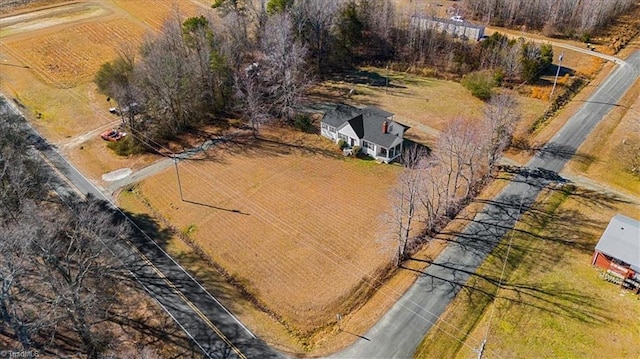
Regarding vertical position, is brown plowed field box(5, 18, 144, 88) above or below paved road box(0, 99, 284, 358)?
above

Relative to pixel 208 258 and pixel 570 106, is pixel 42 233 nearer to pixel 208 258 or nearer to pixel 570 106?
pixel 208 258

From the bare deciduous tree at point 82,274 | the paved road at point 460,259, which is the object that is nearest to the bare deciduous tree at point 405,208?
the paved road at point 460,259

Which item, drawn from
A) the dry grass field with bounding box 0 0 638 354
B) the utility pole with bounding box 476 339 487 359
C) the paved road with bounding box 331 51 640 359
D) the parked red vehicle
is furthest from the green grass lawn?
the parked red vehicle

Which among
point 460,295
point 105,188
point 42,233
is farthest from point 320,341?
point 105,188

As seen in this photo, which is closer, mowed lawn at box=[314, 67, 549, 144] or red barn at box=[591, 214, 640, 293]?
red barn at box=[591, 214, 640, 293]

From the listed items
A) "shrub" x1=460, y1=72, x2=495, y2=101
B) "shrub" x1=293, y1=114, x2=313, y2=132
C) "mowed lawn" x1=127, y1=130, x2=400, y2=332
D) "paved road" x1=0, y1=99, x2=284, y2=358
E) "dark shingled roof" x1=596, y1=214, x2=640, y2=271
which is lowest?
"paved road" x1=0, y1=99, x2=284, y2=358

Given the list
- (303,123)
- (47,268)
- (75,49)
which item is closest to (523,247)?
(303,123)

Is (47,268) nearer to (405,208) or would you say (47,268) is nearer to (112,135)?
(405,208)

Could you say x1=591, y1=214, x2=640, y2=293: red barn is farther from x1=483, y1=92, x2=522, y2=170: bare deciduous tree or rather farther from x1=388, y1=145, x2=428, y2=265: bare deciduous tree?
x1=388, y1=145, x2=428, y2=265: bare deciduous tree
